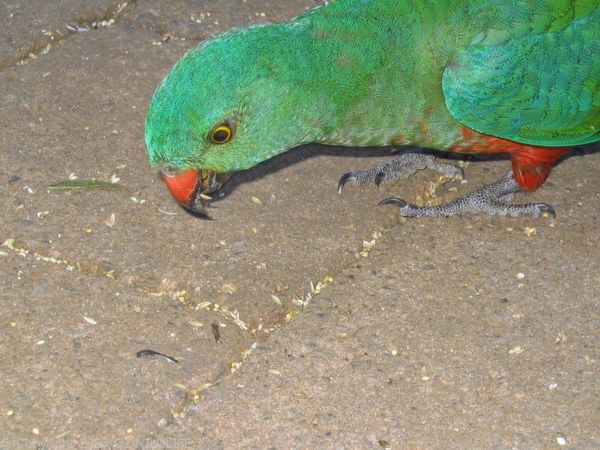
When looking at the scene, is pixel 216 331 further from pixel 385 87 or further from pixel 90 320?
pixel 385 87

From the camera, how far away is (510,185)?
14.9ft

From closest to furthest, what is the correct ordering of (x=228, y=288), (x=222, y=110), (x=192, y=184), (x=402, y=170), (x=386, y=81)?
(x=222, y=110) → (x=192, y=184) → (x=386, y=81) → (x=228, y=288) → (x=402, y=170)

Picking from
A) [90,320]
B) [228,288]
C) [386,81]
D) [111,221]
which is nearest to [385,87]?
[386,81]

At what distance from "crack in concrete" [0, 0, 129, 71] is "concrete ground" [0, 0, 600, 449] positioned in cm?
21

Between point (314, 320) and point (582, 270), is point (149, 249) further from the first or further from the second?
point (582, 270)

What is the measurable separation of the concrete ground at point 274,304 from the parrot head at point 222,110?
2.29 ft

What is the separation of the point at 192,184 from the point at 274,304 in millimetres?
714

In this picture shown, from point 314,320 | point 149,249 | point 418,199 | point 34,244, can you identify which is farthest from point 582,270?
point 34,244

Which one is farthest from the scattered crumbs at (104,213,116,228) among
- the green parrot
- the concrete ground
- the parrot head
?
the parrot head

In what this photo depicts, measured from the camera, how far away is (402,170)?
184 inches

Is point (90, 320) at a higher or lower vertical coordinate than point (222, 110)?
lower

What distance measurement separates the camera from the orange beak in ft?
11.5

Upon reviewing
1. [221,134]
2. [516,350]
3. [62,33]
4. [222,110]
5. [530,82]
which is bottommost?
[516,350]

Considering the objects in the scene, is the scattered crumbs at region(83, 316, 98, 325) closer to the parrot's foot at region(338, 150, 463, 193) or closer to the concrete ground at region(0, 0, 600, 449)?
the concrete ground at region(0, 0, 600, 449)
